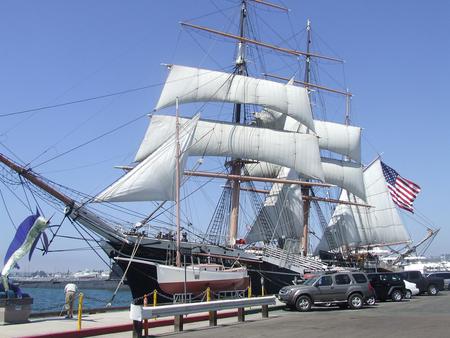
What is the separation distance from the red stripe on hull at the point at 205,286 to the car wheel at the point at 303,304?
637 centimetres

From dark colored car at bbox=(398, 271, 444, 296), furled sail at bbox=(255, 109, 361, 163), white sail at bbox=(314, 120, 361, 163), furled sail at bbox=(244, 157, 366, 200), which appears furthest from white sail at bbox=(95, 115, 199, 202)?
white sail at bbox=(314, 120, 361, 163)

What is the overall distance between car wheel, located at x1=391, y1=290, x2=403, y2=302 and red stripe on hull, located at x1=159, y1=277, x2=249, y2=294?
7443mm

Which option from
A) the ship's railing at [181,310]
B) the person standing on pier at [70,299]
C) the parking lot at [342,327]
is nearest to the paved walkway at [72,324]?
the person standing on pier at [70,299]

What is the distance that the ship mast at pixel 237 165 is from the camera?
4393cm

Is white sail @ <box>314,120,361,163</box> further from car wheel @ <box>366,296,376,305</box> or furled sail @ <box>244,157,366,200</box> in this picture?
car wheel @ <box>366,296,376,305</box>

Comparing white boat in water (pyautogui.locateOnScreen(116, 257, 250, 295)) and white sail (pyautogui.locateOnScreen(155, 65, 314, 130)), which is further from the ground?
white sail (pyautogui.locateOnScreen(155, 65, 314, 130))

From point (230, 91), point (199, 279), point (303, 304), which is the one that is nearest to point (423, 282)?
point (199, 279)

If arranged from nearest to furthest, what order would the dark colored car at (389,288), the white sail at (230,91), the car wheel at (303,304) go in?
the car wheel at (303,304)
the dark colored car at (389,288)
the white sail at (230,91)

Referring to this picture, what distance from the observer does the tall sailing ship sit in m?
26.9

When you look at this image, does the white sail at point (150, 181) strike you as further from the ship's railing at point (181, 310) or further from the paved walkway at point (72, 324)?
the ship's railing at point (181, 310)

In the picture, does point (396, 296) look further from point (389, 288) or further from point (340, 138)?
point (340, 138)

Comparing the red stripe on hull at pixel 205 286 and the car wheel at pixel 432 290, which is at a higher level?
the red stripe on hull at pixel 205 286

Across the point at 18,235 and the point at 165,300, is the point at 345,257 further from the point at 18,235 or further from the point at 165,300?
the point at 18,235

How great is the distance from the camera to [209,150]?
46.1 metres
